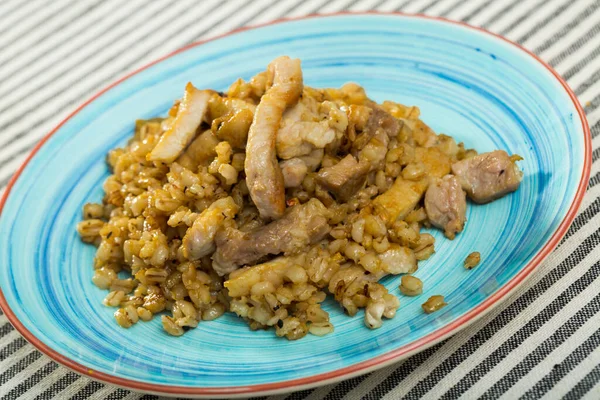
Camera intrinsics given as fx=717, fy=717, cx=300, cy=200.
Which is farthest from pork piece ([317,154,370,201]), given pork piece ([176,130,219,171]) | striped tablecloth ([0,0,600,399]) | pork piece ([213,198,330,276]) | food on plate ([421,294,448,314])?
striped tablecloth ([0,0,600,399])

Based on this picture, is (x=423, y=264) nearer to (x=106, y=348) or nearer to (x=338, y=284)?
(x=338, y=284)

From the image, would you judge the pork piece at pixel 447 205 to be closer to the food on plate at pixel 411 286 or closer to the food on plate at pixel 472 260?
the food on plate at pixel 472 260

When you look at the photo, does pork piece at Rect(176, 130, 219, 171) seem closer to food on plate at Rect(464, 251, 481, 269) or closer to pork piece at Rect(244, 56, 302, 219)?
pork piece at Rect(244, 56, 302, 219)

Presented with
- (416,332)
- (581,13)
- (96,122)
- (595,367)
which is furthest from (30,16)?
(595,367)

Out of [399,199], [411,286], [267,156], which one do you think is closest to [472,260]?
[411,286]

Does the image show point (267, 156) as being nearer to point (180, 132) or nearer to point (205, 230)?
point (205, 230)

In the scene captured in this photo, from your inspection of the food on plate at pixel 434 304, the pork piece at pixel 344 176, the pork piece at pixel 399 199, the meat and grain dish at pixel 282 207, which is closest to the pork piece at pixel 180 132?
A: the meat and grain dish at pixel 282 207
